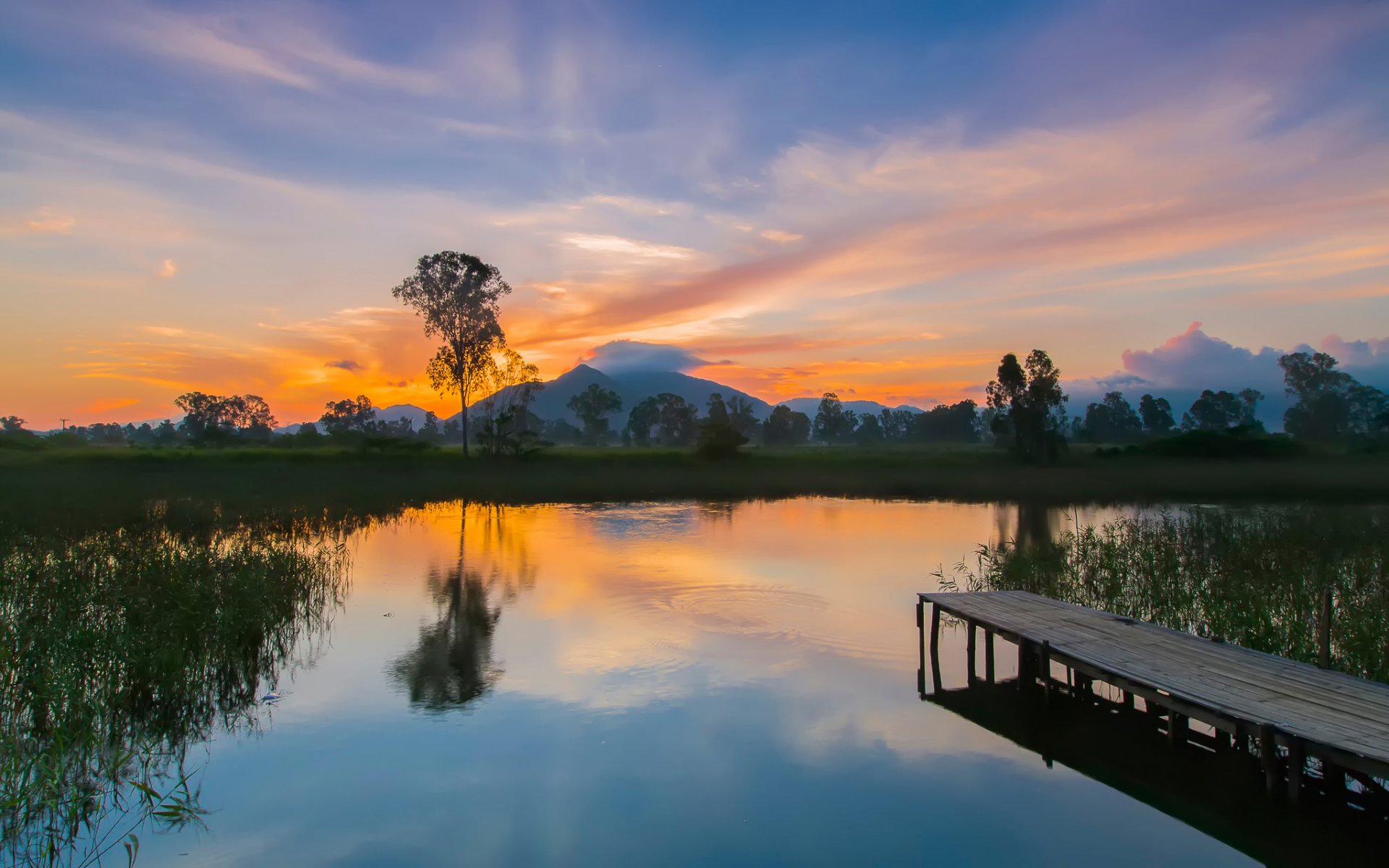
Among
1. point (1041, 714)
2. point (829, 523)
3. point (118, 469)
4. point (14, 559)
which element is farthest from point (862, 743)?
point (118, 469)

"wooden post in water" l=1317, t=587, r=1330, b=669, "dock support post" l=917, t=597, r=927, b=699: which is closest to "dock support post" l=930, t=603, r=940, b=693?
"dock support post" l=917, t=597, r=927, b=699

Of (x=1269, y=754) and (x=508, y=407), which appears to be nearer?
(x=1269, y=754)

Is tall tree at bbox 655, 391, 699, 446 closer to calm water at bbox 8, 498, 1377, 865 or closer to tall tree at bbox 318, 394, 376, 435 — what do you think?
tall tree at bbox 318, 394, 376, 435

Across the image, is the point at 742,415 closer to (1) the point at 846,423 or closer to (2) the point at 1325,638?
(1) the point at 846,423

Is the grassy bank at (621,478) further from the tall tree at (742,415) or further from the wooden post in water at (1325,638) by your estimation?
the tall tree at (742,415)

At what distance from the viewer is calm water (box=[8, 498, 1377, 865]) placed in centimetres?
791

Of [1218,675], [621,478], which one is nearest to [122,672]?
[1218,675]

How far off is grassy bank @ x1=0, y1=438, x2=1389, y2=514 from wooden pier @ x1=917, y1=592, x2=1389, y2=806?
28.2 metres

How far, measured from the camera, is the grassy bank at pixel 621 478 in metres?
36.5

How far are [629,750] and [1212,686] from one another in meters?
7.29

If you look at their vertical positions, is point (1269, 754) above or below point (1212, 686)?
below

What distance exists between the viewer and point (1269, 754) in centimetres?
796

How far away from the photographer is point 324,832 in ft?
26.4

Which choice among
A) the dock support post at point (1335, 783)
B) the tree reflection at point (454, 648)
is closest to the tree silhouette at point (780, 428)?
the tree reflection at point (454, 648)
